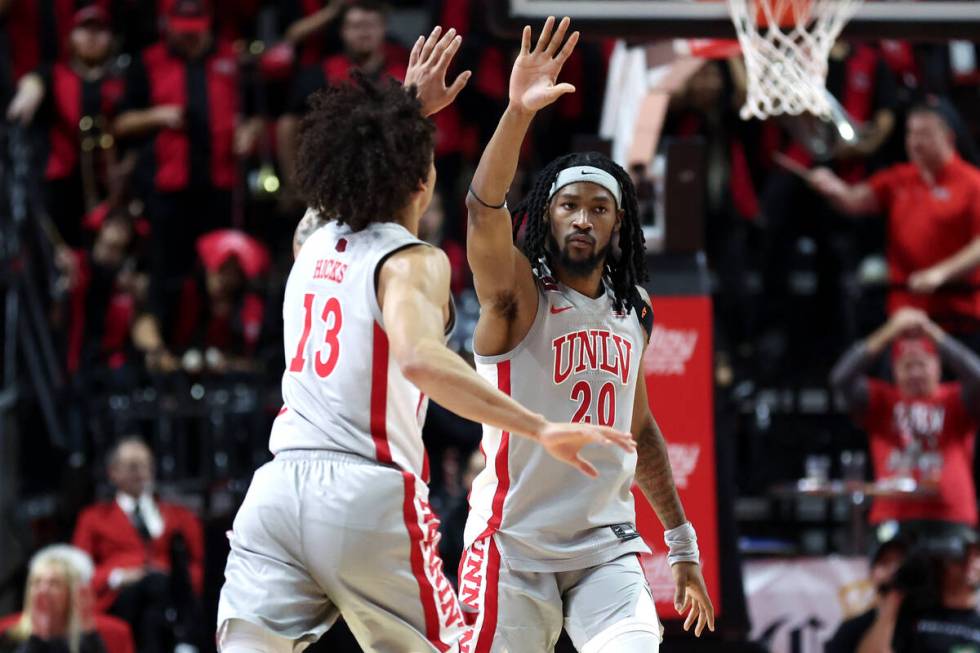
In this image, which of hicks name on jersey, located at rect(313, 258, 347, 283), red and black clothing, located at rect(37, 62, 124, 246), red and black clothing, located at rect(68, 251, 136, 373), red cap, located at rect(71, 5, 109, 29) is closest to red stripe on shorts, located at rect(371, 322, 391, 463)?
hicks name on jersey, located at rect(313, 258, 347, 283)

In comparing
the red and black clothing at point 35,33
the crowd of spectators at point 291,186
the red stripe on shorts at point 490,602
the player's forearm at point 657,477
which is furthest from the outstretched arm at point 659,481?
the red and black clothing at point 35,33

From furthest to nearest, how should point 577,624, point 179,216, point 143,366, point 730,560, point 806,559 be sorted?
point 179,216 < point 143,366 < point 806,559 < point 730,560 < point 577,624

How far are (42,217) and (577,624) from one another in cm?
668

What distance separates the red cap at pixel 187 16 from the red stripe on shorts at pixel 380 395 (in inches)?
297

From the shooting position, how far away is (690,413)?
757cm

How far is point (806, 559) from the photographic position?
849 cm

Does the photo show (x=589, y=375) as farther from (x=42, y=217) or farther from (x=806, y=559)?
(x=42, y=217)

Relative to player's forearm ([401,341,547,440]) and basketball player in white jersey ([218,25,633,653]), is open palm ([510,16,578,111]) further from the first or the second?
player's forearm ([401,341,547,440])

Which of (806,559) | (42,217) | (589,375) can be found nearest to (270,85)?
Result: (42,217)

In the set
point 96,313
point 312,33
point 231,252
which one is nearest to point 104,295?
point 96,313

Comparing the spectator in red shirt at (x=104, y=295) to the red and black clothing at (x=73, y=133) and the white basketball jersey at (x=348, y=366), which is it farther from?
the white basketball jersey at (x=348, y=366)

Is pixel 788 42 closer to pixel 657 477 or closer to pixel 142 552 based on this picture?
pixel 657 477

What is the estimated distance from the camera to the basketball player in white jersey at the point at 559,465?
195 inches

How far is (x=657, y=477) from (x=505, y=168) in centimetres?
121
